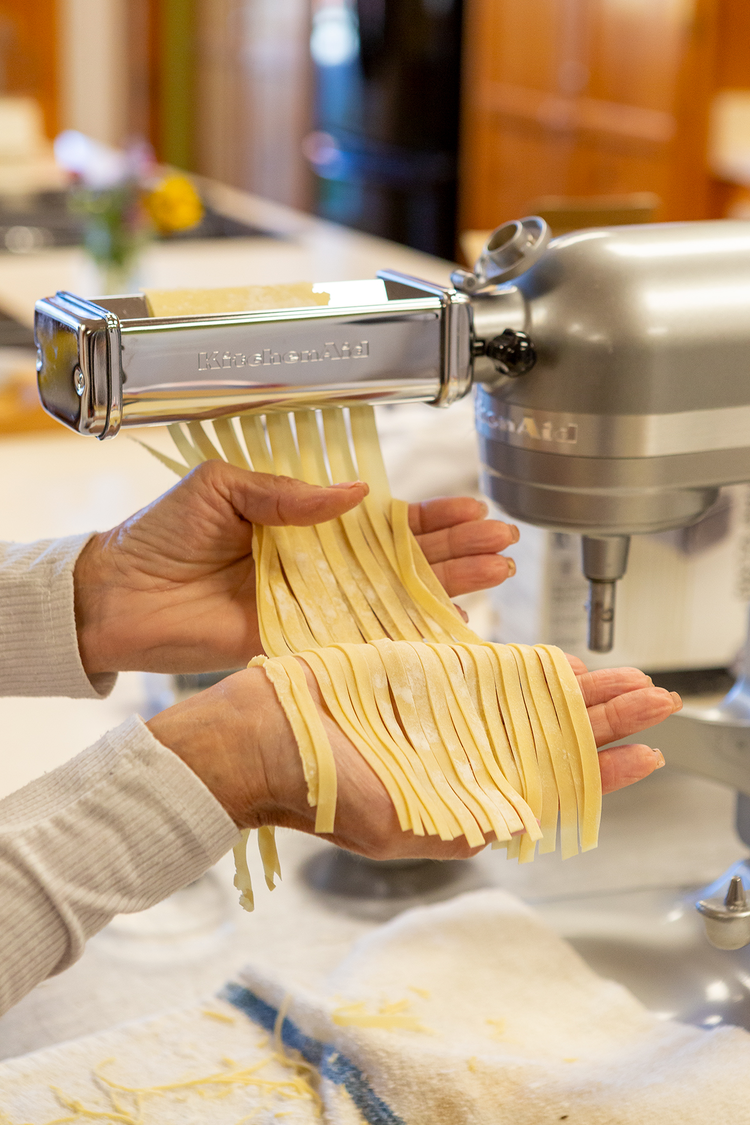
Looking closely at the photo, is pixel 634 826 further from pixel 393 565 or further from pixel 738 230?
pixel 738 230

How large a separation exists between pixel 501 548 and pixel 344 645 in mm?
200

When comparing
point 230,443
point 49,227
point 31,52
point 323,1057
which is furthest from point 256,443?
point 31,52

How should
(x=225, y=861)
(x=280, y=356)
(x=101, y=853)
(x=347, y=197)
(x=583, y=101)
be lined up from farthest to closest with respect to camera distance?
1. (x=347, y=197)
2. (x=583, y=101)
3. (x=225, y=861)
4. (x=280, y=356)
5. (x=101, y=853)

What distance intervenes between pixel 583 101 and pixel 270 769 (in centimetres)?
444

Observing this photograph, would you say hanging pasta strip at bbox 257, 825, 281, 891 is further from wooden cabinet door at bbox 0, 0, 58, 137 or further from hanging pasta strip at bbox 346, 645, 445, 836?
wooden cabinet door at bbox 0, 0, 58, 137

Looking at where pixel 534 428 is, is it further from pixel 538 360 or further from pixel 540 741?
pixel 540 741

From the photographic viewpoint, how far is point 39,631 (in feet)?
2.76

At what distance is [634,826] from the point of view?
1.05m

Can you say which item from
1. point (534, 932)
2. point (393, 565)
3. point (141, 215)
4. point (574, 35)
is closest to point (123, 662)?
point (393, 565)

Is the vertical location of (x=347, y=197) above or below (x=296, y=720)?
below

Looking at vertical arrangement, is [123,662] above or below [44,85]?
below

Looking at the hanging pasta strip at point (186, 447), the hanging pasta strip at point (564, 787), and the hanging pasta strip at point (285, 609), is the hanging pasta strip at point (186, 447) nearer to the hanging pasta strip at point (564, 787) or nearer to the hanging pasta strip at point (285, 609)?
the hanging pasta strip at point (285, 609)

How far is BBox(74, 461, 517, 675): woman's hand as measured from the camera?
0.83m

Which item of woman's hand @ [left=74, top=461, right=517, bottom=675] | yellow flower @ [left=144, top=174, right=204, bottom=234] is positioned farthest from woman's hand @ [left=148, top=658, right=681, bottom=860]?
yellow flower @ [left=144, top=174, right=204, bottom=234]
